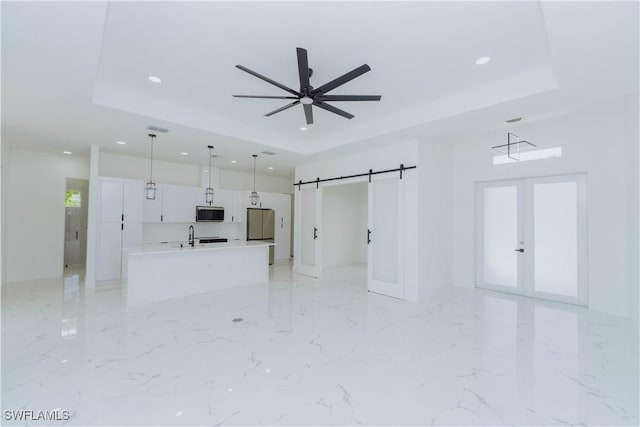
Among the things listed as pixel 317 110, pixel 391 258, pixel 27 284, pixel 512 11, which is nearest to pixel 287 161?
pixel 317 110

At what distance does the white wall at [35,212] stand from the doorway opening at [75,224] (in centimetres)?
98

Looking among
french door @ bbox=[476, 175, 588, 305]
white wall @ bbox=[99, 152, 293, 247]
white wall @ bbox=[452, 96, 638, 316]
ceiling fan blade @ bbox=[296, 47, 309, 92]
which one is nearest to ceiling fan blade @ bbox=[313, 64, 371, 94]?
ceiling fan blade @ bbox=[296, 47, 309, 92]

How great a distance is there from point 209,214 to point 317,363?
18.8 feet

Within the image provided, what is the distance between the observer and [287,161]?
23.3 ft

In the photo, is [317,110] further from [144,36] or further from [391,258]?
[391,258]

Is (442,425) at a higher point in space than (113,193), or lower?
lower

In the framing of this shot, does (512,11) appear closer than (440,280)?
Yes

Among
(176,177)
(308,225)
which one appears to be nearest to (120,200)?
(176,177)

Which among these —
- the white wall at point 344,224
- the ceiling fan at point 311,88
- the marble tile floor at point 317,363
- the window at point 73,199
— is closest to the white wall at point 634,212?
the marble tile floor at point 317,363

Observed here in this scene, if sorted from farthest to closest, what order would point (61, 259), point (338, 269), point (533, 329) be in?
point (338, 269), point (61, 259), point (533, 329)

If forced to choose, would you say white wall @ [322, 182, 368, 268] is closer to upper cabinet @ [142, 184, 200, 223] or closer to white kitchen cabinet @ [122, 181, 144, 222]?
upper cabinet @ [142, 184, 200, 223]

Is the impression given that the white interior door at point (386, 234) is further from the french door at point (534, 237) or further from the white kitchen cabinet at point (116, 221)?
the white kitchen cabinet at point (116, 221)

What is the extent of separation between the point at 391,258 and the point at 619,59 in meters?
3.78

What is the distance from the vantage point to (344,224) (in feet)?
27.6
